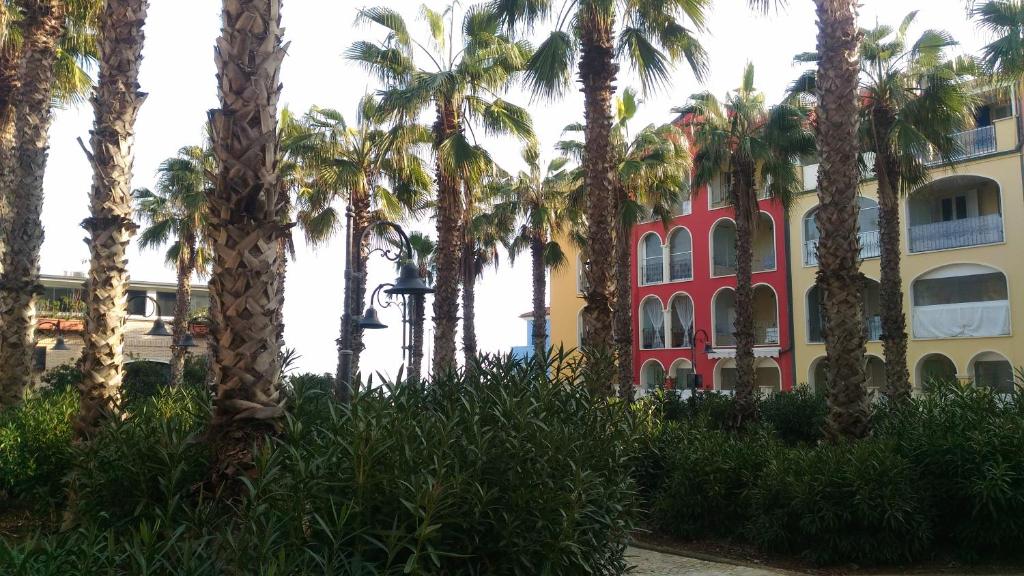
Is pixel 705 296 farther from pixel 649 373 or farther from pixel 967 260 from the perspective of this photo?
pixel 967 260

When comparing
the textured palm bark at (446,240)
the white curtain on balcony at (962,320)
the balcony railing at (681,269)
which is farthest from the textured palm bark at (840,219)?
the balcony railing at (681,269)

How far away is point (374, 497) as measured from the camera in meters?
4.00

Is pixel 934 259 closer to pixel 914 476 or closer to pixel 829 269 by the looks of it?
pixel 829 269

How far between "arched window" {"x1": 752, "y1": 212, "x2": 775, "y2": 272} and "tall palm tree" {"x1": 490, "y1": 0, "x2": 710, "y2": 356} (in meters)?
19.7

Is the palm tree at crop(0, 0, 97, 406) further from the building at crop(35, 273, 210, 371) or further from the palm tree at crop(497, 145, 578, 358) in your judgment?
the building at crop(35, 273, 210, 371)

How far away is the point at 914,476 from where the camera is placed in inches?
330

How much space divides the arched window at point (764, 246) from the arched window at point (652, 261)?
15.7 ft

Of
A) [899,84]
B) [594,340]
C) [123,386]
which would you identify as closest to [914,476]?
[594,340]

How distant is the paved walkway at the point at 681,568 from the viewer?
26.7 feet

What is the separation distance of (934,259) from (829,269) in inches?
761

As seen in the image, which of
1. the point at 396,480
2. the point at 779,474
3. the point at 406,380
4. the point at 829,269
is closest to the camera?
the point at 396,480

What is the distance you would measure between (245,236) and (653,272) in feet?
110

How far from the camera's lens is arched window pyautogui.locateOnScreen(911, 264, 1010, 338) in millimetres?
25438

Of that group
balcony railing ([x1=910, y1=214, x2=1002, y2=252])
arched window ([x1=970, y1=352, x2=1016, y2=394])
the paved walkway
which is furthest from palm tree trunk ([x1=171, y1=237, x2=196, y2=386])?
arched window ([x1=970, y1=352, x2=1016, y2=394])
